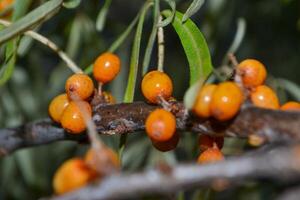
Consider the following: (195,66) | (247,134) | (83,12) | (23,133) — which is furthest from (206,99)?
(83,12)

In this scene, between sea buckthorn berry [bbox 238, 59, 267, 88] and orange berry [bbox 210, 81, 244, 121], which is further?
sea buckthorn berry [bbox 238, 59, 267, 88]

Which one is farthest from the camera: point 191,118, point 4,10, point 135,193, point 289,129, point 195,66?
point 4,10

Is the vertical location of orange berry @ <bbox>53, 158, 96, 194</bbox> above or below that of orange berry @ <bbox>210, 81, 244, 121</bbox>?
above

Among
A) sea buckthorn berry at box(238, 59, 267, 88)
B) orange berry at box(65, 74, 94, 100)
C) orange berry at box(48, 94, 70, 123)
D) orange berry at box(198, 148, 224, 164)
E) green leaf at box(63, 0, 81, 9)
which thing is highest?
green leaf at box(63, 0, 81, 9)

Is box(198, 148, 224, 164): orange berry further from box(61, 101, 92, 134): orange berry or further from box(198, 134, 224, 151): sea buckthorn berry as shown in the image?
box(61, 101, 92, 134): orange berry

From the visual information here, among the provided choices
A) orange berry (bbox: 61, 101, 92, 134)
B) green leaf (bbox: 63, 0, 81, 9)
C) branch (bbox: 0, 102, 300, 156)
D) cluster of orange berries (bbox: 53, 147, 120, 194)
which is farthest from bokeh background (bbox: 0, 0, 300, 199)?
cluster of orange berries (bbox: 53, 147, 120, 194)

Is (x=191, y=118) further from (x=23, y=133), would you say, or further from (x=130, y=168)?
(x=130, y=168)

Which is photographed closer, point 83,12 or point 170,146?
point 170,146

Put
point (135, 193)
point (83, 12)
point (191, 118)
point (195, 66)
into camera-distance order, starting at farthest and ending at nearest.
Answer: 1. point (83, 12)
2. point (195, 66)
3. point (191, 118)
4. point (135, 193)
